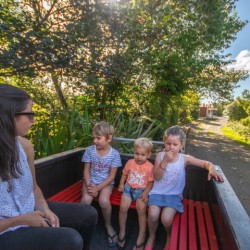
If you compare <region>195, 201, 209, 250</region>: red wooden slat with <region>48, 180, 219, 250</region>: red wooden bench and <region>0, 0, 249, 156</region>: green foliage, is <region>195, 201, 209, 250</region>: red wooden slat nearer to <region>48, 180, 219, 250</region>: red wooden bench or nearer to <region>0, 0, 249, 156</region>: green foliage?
<region>48, 180, 219, 250</region>: red wooden bench

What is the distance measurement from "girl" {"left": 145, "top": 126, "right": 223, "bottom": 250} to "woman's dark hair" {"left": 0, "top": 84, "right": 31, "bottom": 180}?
4.22ft

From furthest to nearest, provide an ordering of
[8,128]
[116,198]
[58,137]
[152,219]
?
[58,137], [116,198], [152,219], [8,128]

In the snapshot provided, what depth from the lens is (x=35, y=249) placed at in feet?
4.12

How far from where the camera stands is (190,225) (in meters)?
2.04

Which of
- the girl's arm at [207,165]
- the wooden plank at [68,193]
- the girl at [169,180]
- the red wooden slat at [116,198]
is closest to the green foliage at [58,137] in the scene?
the wooden plank at [68,193]

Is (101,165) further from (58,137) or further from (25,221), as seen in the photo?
(58,137)

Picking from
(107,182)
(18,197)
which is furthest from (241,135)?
(18,197)

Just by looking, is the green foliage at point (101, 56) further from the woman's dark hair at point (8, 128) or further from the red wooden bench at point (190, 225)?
the woman's dark hair at point (8, 128)

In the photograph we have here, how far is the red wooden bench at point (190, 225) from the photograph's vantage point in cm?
178

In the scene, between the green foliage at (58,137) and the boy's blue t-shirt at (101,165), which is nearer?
the boy's blue t-shirt at (101,165)

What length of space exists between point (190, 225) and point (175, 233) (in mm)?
197

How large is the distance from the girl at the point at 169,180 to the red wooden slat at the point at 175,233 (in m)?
0.05

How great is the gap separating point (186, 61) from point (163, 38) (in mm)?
1444

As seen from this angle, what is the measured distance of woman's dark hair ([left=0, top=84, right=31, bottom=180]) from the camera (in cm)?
129
